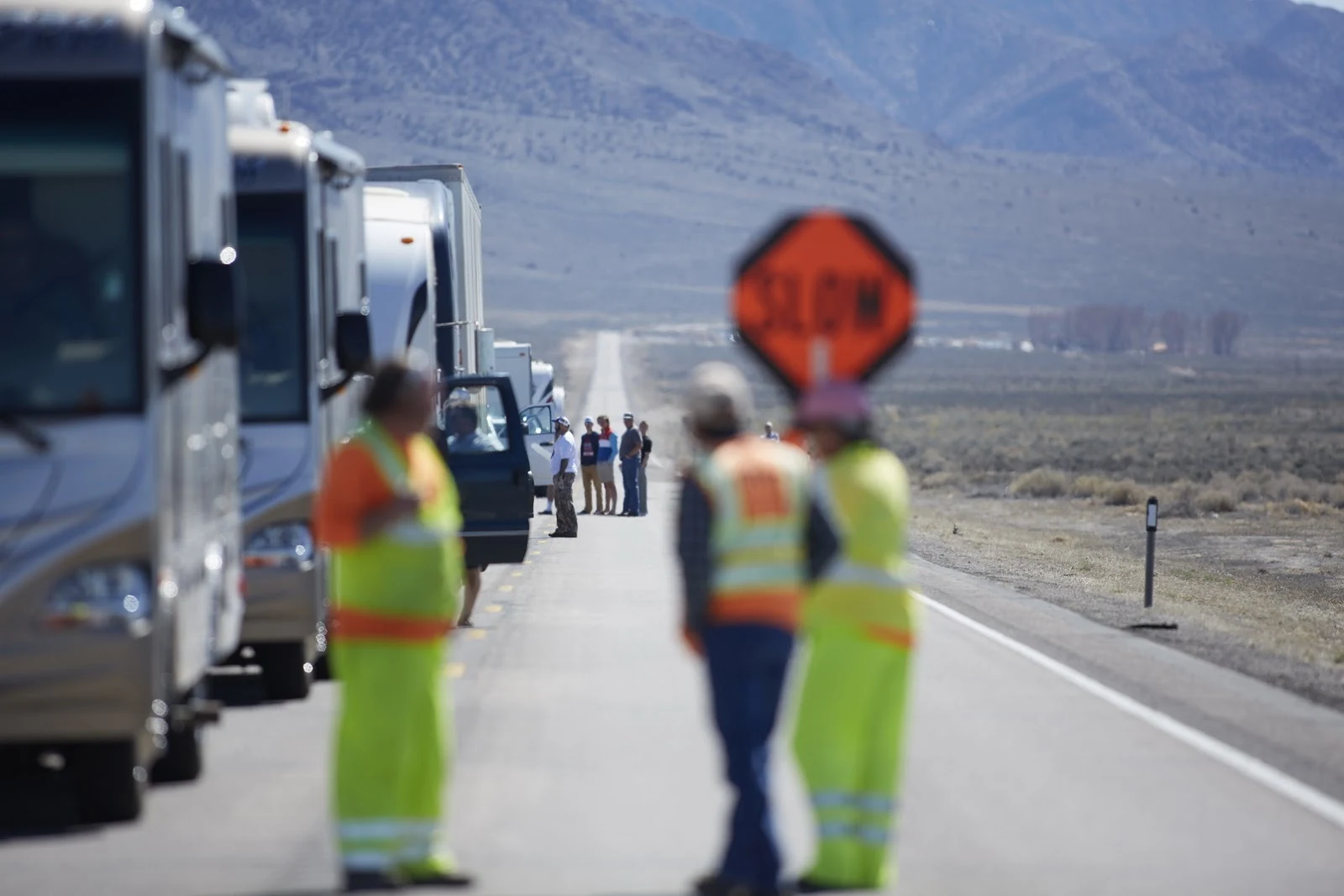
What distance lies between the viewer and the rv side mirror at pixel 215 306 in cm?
940

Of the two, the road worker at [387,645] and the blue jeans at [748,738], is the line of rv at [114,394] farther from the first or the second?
the blue jeans at [748,738]

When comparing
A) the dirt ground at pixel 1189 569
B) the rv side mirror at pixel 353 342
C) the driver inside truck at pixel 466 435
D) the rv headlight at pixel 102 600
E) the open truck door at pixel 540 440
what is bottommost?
the dirt ground at pixel 1189 569

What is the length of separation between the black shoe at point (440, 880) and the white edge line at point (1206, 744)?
414 centimetres

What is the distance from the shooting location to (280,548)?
13203 mm

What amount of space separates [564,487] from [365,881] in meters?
22.1

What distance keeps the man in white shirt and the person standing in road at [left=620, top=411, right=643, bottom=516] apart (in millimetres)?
3185

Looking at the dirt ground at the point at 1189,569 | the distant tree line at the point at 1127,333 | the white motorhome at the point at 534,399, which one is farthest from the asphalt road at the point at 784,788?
the distant tree line at the point at 1127,333

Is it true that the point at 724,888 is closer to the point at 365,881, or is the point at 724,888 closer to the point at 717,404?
the point at 365,881

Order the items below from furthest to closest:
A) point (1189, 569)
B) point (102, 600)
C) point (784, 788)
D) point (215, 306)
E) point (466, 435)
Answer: point (1189, 569)
point (466, 435)
point (784, 788)
point (215, 306)
point (102, 600)

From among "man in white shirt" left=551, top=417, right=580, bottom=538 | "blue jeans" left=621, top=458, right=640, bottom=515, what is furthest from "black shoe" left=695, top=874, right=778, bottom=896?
"blue jeans" left=621, top=458, right=640, bottom=515

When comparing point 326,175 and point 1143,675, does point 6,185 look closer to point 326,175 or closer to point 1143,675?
point 326,175

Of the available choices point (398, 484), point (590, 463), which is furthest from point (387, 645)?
point (590, 463)

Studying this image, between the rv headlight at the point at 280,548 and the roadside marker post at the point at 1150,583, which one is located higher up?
the rv headlight at the point at 280,548

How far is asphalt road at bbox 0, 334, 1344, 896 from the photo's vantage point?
8.96 metres
